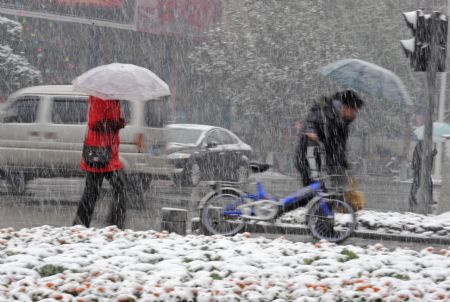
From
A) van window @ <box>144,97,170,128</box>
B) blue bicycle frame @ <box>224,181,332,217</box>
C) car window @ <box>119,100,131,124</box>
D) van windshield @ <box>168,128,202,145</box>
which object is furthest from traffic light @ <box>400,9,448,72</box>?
van windshield @ <box>168,128,202,145</box>

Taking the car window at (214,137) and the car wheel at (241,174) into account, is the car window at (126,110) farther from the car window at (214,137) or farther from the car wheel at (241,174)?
the car wheel at (241,174)

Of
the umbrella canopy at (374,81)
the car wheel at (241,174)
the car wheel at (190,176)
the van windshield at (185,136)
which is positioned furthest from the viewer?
the car wheel at (241,174)

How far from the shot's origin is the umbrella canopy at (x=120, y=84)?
885 cm

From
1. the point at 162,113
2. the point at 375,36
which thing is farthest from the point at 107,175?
the point at 375,36

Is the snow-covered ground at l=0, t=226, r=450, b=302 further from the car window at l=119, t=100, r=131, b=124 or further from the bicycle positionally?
the car window at l=119, t=100, r=131, b=124

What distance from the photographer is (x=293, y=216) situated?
10.6 meters

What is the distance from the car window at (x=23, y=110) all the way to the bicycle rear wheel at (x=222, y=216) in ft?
16.6

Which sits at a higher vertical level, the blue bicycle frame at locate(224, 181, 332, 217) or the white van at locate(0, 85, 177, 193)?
the white van at locate(0, 85, 177, 193)

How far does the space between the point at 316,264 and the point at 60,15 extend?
88.0 ft

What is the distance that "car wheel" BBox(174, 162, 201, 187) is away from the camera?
18.4 meters

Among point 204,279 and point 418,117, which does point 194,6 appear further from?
point 204,279

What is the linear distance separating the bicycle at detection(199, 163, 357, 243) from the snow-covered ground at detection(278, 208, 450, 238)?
22.1 inches

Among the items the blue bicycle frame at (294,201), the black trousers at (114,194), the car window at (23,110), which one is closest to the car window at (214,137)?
the car window at (23,110)

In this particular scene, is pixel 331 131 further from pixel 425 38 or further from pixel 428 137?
pixel 428 137
